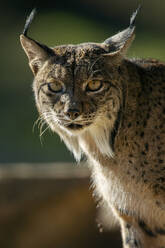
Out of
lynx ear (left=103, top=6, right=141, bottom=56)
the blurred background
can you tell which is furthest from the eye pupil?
the blurred background

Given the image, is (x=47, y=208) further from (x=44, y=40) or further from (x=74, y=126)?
(x=44, y=40)

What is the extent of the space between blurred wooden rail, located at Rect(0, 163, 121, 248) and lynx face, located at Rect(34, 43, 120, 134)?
2.80m

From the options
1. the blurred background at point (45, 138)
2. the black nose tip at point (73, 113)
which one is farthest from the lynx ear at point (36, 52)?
the blurred background at point (45, 138)

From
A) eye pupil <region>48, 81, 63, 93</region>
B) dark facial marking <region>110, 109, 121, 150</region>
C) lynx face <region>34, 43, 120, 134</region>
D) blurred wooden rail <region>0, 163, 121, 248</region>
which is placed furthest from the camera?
blurred wooden rail <region>0, 163, 121, 248</region>

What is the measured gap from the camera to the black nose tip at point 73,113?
5.55 meters

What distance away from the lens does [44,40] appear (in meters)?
16.2

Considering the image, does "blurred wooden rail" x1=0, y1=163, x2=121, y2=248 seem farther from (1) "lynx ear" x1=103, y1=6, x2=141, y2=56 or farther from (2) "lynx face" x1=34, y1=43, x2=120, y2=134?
(1) "lynx ear" x1=103, y1=6, x2=141, y2=56

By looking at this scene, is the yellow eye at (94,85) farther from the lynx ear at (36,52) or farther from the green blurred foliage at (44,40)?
the green blurred foliage at (44,40)

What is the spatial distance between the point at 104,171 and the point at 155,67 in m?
1.06

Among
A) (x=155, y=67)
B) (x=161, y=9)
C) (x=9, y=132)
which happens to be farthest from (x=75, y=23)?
(x=155, y=67)

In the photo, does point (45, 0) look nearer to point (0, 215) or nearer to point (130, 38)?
point (0, 215)

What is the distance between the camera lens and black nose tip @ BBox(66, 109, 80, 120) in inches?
219

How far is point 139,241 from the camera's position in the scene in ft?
21.8

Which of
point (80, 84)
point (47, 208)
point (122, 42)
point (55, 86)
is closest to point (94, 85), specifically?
point (80, 84)
